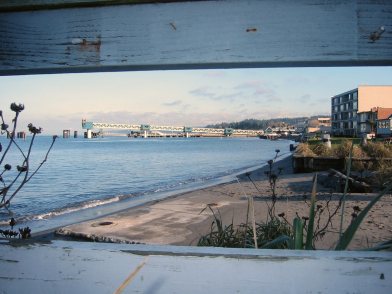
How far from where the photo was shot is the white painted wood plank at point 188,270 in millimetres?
960

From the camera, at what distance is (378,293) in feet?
3.05

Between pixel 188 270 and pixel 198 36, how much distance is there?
73 centimetres

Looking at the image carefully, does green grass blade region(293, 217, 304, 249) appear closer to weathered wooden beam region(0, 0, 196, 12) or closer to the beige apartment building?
weathered wooden beam region(0, 0, 196, 12)

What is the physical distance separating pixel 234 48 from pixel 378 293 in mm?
806

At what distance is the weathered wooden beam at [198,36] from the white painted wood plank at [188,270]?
0.60m

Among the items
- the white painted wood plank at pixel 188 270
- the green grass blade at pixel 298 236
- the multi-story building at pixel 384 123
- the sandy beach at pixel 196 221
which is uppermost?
the multi-story building at pixel 384 123

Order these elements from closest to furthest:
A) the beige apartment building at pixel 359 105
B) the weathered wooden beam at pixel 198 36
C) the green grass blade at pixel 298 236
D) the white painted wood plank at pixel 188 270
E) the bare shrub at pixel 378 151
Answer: the white painted wood plank at pixel 188 270 < the weathered wooden beam at pixel 198 36 < the green grass blade at pixel 298 236 < the bare shrub at pixel 378 151 < the beige apartment building at pixel 359 105

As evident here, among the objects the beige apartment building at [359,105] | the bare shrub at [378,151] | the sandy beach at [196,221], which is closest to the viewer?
the sandy beach at [196,221]

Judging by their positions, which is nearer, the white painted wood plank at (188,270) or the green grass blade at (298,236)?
the white painted wood plank at (188,270)

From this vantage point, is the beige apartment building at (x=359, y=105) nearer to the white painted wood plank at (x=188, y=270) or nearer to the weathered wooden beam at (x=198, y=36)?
the weathered wooden beam at (x=198, y=36)

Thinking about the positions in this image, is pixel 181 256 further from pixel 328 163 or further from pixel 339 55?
pixel 328 163

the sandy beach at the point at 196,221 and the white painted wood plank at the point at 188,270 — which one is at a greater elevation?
the white painted wood plank at the point at 188,270

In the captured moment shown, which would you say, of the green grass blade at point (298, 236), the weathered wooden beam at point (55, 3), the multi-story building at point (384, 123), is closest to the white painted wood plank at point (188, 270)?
the weathered wooden beam at point (55, 3)

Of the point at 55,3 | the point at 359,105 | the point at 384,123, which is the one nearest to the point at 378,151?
the point at 55,3
